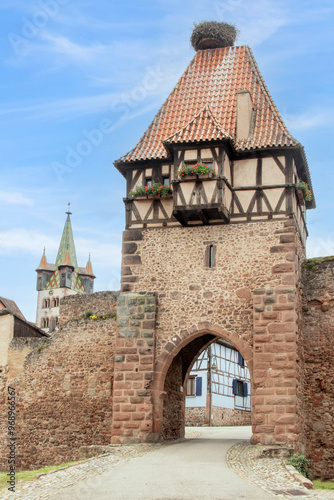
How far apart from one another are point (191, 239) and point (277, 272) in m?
2.54

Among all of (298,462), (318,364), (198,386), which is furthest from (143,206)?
(198,386)

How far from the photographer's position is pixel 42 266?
98312 millimetres

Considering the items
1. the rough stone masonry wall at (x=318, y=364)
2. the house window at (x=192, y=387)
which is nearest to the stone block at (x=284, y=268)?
the rough stone masonry wall at (x=318, y=364)

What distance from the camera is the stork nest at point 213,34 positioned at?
21547 millimetres

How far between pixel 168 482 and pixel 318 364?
7.80m

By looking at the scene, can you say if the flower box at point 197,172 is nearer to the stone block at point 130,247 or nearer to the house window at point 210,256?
→ the house window at point 210,256

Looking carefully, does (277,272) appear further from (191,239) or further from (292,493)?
(292,493)

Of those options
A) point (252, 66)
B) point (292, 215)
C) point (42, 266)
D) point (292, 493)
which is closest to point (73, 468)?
point (292, 493)

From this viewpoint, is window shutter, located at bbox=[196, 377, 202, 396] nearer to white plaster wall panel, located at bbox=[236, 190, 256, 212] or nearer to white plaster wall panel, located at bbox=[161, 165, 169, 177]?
white plaster wall panel, located at bbox=[161, 165, 169, 177]

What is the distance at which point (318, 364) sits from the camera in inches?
705

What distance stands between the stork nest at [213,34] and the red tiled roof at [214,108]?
0.43 meters

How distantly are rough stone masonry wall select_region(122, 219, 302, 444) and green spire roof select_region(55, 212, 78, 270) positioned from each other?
76955 millimetres

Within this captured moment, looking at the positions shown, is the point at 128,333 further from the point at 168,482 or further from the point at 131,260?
the point at 168,482

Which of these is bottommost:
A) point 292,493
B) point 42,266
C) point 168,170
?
point 292,493
